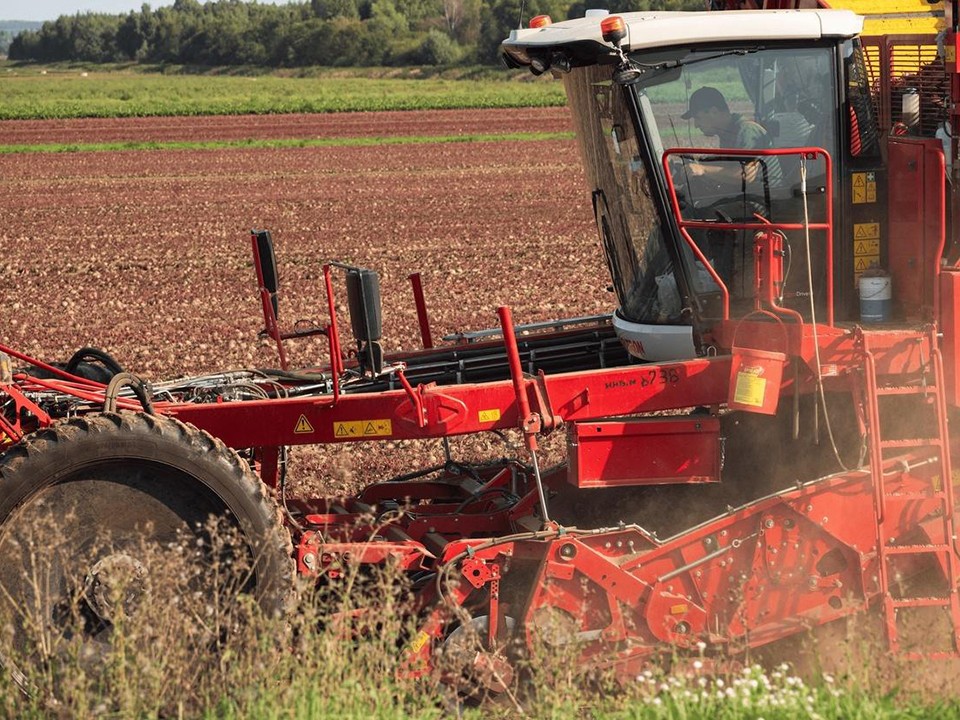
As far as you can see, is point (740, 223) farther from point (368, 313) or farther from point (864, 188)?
point (368, 313)

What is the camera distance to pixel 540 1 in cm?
1426

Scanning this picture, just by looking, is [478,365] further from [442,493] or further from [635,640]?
[635,640]

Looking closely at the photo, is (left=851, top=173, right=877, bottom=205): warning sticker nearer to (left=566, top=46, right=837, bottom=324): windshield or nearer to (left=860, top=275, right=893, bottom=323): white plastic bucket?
(left=566, top=46, right=837, bottom=324): windshield

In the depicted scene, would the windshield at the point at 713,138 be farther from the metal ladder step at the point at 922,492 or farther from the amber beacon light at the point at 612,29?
the metal ladder step at the point at 922,492

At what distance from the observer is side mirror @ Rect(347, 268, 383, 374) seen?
17.0ft

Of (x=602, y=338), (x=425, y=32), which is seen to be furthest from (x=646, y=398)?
(x=425, y=32)

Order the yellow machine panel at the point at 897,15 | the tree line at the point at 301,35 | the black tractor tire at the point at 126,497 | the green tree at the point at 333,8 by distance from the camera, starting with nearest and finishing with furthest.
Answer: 1. the black tractor tire at the point at 126,497
2. the yellow machine panel at the point at 897,15
3. the tree line at the point at 301,35
4. the green tree at the point at 333,8

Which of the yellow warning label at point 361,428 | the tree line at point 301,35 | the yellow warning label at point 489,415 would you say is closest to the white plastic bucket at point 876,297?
the yellow warning label at point 489,415

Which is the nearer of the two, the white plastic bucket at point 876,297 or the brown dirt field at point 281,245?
the white plastic bucket at point 876,297

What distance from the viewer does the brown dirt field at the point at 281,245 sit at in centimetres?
1246

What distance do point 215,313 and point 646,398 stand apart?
8.95m

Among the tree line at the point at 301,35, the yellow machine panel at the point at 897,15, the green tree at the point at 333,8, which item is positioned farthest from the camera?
the green tree at the point at 333,8

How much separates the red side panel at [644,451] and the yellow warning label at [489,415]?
38 centimetres

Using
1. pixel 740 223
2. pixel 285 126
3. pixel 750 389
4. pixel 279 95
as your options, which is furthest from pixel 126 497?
pixel 279 95
